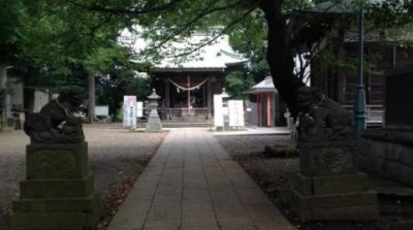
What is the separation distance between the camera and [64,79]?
133ft

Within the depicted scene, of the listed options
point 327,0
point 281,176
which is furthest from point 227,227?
point 327,0

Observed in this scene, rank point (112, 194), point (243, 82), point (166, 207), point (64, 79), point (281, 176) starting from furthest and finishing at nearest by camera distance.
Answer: point (243, 82), point (64, 79), point (281, 176), point (112, 194), point (166, 207)

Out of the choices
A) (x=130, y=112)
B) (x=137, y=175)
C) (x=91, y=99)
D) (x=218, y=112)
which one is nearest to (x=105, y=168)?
(x=137, y=175)

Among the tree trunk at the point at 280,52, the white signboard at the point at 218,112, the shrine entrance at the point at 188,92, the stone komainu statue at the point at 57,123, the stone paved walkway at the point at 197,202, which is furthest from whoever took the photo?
the shrine entrance at the point at 188,92

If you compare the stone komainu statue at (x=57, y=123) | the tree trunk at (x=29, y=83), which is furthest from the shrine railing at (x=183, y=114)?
the stone komainu statue at (x=57, y=123)

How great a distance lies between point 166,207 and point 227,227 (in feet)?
5.17

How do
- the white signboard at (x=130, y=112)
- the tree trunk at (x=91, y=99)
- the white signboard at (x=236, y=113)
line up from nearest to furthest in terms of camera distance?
the white signboard at (x=236, y=113)
the white signboard at (x=130, y=112)
the tree trunk at (x=91, y=99)

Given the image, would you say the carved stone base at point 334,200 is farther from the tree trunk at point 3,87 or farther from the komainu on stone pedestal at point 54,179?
the tree trunk at point 3,87

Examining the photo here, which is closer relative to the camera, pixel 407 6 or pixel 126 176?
pixel 407 6

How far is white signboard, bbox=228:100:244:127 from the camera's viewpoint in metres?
32.2

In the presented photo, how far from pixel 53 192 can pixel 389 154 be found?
629 centimetres

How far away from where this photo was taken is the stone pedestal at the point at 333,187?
761cm

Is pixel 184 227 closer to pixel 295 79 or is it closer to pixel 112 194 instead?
pixel 112 194

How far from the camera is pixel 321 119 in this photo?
7621 mm
